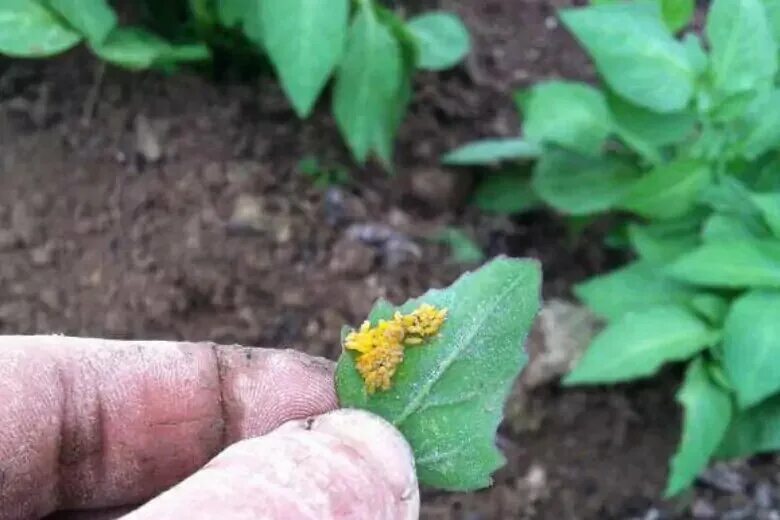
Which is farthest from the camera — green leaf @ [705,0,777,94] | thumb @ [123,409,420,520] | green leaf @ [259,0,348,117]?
green leaf @ [259,0,348,117]

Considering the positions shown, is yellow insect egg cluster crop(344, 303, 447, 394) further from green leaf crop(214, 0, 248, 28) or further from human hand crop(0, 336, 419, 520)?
green leaf crop(214, 0, 248, 28)

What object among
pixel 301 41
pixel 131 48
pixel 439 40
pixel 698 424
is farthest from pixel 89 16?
pixel 698 424

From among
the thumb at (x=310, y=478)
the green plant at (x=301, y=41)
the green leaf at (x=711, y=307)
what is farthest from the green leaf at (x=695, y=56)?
the thumb at (x=310, y=478)

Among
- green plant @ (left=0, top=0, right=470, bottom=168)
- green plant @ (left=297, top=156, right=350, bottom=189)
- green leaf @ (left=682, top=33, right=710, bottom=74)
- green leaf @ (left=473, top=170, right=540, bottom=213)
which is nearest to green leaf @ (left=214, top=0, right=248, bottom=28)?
green plant @ (left=0, top=0, right=470, bottom=168)

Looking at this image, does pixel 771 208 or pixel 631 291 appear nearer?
pixel 771 208

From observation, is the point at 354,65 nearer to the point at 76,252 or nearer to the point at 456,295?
the point at 76,252

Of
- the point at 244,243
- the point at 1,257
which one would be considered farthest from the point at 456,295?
the point at 1,257

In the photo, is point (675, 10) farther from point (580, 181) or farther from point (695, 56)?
point (580, 181)
